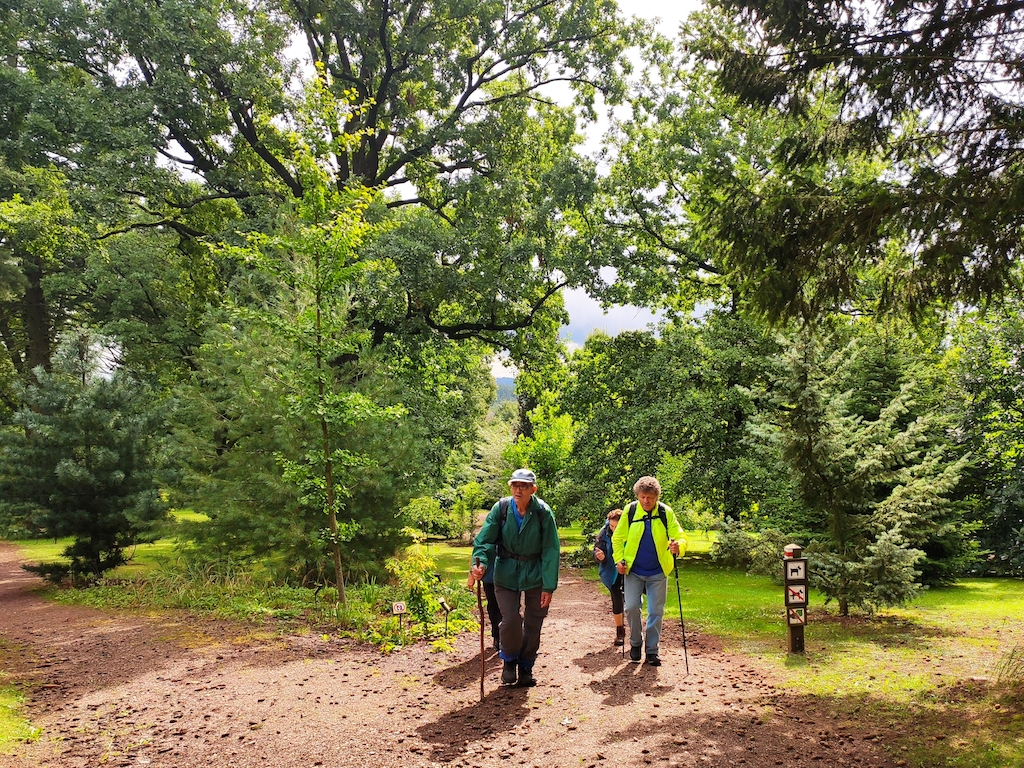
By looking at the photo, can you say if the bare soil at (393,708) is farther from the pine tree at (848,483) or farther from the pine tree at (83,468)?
the pine tree at (83,468)

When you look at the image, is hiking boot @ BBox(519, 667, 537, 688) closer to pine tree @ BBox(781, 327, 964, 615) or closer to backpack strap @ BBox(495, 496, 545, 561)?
backpack strap @ BBox(495, 496, 545, 561)

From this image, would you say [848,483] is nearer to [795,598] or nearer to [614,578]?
[795,598]

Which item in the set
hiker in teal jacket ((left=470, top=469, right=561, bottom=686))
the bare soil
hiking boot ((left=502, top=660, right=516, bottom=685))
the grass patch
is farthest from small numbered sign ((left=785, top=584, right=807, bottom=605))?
the grass patch

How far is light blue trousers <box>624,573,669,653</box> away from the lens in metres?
6.43

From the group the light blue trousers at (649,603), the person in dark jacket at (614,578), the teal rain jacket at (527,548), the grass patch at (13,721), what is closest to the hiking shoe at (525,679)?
the teal rain jacket at (527,548)

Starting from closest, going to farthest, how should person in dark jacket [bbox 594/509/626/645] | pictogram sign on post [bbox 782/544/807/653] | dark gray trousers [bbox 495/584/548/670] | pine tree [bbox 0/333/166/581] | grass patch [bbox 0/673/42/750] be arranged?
grass patch [bbox 0/673/42/750]
dark gray trousers [bbox 495/584/548/670]
pictogram sign on post [bbox 782/544/807/653]
person in dark jacket [bbox 594/509/626/645]
pine tree [bbox 0/333/166/581]

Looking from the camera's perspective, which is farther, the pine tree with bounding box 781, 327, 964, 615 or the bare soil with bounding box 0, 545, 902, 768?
the pine tree with bounding box 781, 327, 964, 615

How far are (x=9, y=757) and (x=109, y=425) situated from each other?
29.9 ft

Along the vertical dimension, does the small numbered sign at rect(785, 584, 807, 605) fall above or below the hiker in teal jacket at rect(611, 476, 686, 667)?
below

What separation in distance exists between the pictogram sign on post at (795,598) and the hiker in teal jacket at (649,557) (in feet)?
4.40

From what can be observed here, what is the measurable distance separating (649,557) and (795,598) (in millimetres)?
1716

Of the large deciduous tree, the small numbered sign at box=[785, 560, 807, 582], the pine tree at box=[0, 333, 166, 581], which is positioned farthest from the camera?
the large deciduous tree

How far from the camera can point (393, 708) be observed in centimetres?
525

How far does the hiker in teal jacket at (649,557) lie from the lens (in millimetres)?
6426
